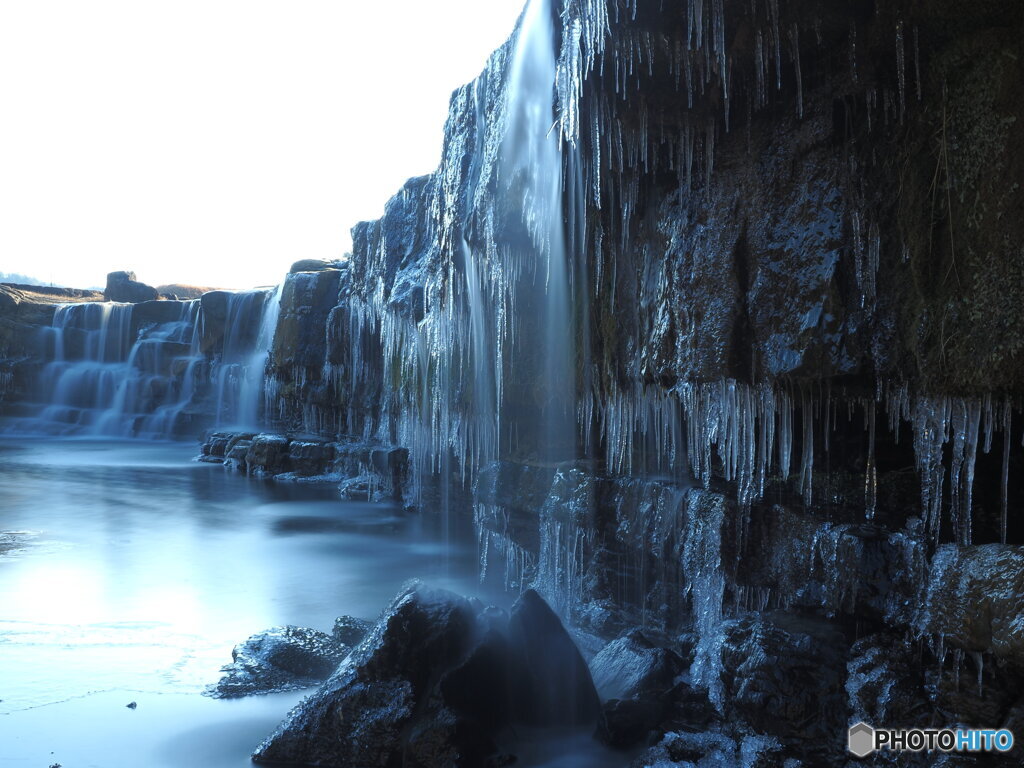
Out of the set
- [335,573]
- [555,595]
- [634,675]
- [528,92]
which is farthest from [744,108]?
[335,573]

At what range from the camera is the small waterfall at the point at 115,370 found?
77.8 feet

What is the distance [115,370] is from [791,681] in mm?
26301

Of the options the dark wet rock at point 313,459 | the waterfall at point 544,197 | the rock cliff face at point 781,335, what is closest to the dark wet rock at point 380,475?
the dark wet rock at point 313,459

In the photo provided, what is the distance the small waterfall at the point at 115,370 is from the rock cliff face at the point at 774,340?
65.2 feet

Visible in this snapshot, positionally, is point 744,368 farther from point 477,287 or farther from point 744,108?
point 477,287

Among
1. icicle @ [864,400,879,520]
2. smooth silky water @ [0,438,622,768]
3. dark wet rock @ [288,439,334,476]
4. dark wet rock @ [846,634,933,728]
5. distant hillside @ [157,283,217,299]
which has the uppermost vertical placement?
distant hillside @ [157,283,217,299]

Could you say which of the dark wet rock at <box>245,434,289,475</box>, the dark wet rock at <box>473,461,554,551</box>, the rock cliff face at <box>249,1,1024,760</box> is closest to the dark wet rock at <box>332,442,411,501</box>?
the dark wet rock at <box>245,434,289,475</box>

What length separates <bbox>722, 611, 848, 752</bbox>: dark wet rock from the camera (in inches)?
147

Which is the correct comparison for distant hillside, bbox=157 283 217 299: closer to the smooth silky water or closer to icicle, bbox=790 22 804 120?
the smooth silky water

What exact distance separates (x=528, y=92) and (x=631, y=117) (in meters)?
1.98

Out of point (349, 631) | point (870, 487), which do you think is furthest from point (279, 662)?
point (870, 487)

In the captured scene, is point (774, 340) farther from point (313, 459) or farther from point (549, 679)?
point (313, 459)

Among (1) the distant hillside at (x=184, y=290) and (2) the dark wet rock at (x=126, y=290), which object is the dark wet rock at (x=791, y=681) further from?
(1) the distant hillside at (x=184, y=290)

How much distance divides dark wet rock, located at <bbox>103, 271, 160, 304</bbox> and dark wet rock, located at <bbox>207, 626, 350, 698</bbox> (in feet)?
101
